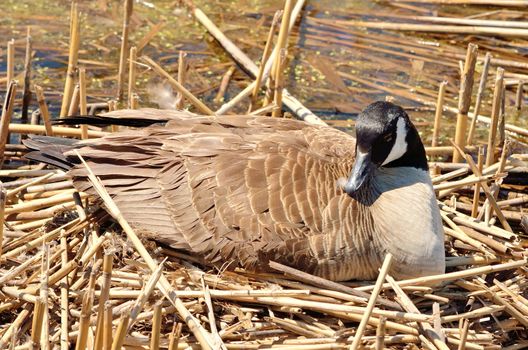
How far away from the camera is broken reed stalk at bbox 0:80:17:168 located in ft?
21.9

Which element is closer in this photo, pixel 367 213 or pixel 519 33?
pixel 367 213

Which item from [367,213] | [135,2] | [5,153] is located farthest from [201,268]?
[135,2]

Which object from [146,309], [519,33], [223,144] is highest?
[519,33]

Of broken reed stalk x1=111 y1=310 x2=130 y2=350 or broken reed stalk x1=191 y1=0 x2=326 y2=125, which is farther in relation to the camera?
broken reed stalk x1=191 y1=0 x2=326 y2=125

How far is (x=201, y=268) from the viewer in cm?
603

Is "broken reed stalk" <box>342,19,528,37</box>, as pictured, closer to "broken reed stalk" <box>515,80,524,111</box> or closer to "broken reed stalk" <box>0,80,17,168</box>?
"broken reed stalk" <box>515,80,524,111</box>

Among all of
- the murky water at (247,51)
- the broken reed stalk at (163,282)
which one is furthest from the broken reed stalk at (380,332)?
the murky water at (247,51)

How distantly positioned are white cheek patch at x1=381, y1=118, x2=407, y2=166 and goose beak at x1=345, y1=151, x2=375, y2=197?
0.91 ft

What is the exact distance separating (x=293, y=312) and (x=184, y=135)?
145cm

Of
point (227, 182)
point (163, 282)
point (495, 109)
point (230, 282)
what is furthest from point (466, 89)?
point (163, 282)

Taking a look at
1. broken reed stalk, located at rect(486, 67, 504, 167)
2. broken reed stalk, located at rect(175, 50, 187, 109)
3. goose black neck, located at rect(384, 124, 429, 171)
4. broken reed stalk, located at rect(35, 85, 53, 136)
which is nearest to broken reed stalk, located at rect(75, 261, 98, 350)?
goose black neck, located at rect(384, 124, 429, 171)

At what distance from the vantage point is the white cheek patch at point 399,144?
19.0ft

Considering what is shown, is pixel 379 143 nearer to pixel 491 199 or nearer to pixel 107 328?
pixel 491 199

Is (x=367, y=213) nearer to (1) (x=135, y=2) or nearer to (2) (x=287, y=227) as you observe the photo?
(2) (x=287, y=227)
